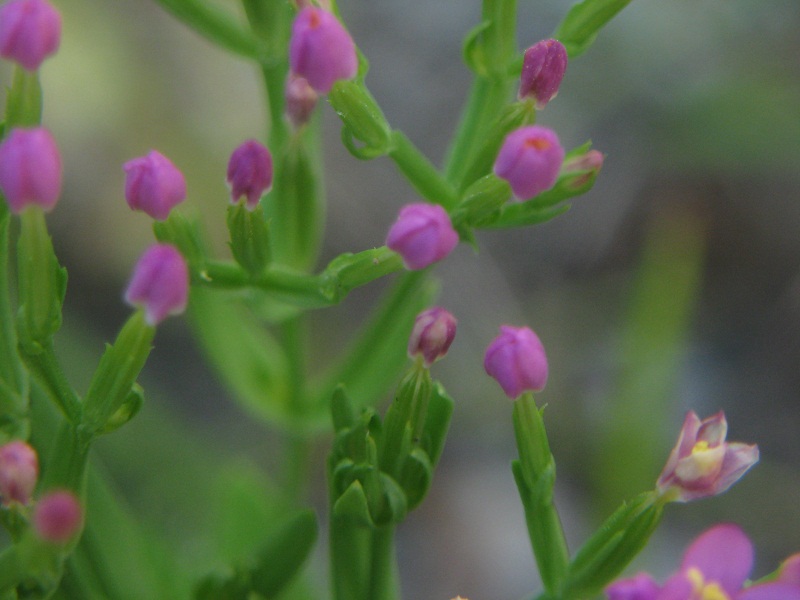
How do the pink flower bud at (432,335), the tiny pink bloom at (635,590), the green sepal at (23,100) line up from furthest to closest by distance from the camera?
the pink flower bud at (432,335) → the green sepal at (23,100) → the tiny pink bloom at (635,590)

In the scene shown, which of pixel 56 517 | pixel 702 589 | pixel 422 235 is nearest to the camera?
pixel 56 517

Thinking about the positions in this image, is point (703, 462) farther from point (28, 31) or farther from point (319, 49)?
point (28, 31)

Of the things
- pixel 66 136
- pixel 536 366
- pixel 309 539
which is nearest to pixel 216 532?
pixel 309 539

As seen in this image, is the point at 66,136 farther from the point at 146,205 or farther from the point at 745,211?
the point at 745,211

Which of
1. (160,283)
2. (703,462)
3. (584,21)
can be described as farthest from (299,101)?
(703,462)

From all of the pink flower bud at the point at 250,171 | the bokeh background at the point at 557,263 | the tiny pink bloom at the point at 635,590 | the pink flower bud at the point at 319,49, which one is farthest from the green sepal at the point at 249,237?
the bokeh background at the point at 557,263

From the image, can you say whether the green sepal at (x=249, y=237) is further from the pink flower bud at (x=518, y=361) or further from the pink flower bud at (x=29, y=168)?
the pink flower bud at (x=518, y=361)
